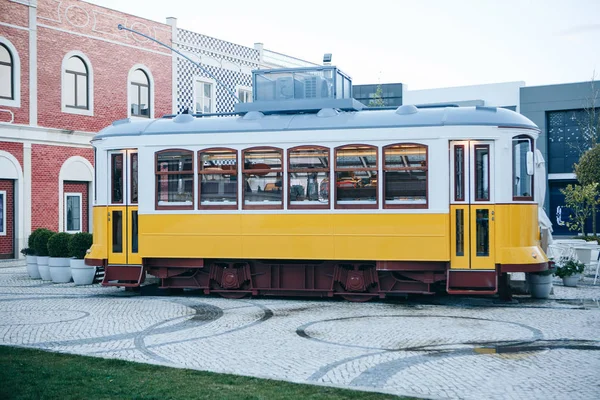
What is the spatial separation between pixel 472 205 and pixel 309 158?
3078 millimetres

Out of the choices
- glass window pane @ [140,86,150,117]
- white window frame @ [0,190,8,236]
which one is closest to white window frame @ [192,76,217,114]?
glass window pane @ [140,86,150,117]

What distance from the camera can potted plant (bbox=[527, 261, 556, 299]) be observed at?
13812 millimetres

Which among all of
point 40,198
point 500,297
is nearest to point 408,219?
point 500,297

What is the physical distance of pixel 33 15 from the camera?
25.9 metres

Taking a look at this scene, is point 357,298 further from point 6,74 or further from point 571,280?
point 6,74

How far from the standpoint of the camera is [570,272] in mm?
15961

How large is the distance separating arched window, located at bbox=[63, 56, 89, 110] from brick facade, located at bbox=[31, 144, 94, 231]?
1.83 metres

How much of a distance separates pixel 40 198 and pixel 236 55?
1243 cm

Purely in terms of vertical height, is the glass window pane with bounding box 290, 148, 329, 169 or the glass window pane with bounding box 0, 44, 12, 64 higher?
the glass window pane with bounding box 0, 44, 12, 64

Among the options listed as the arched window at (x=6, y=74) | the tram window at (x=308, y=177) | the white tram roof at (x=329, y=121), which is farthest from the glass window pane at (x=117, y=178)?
the arched window at (x=6, y=74)

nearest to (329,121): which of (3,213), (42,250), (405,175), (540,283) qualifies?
(405,175)

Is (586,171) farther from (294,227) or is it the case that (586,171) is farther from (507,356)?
(507,356)

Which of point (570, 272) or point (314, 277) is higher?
point (314, 277)

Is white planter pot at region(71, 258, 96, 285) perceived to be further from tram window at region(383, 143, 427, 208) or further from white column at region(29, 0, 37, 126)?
white column at region(29, 0, 37, 126)
